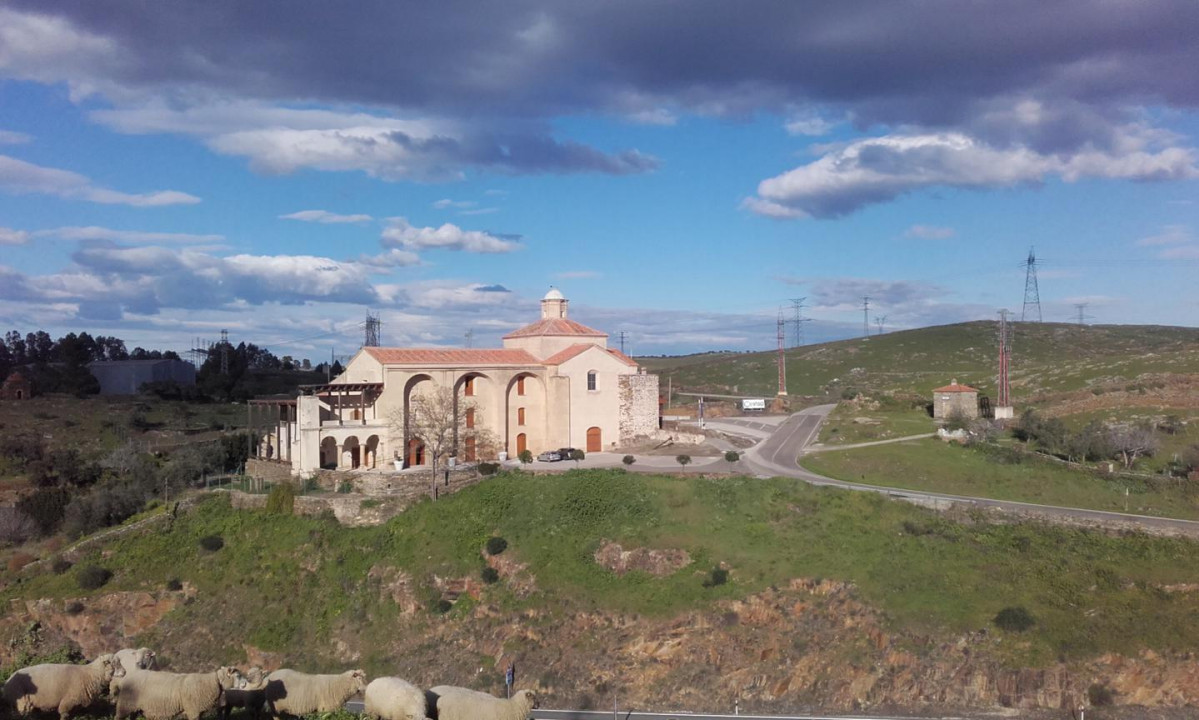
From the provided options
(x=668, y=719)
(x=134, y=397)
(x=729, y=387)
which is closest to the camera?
(x=668, y=719)

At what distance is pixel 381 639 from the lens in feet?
111

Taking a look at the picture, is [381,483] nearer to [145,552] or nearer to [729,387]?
[145,552]

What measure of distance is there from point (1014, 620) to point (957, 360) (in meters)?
101

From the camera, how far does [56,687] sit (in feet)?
52.2

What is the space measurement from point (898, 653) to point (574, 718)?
451 inches

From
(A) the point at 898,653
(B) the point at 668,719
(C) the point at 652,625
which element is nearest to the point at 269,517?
(C) the point at 652,625

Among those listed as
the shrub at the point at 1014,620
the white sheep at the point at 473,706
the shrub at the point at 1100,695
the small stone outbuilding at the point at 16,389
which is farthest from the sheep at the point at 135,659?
the small stone outbuilding at the point at 16,389

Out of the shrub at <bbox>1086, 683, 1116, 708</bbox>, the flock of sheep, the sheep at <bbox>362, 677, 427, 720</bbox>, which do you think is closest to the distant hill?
the shrub at <bbox>1086, 683, 1116, 708</bbox>

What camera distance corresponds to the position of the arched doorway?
4634 cm

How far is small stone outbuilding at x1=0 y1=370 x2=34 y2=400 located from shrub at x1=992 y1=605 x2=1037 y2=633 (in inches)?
3521

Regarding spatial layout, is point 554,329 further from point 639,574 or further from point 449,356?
point 639,574

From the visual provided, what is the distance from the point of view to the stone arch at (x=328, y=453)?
4466 centimetres

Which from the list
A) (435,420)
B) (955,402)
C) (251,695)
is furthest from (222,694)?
(955,402)

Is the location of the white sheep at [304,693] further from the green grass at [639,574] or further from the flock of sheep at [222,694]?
the green grass at [639,574]
